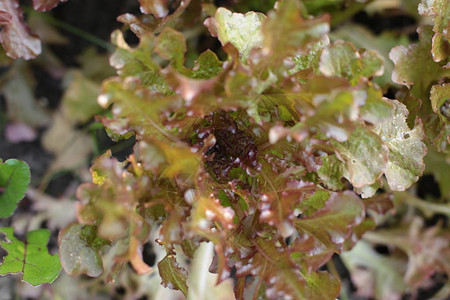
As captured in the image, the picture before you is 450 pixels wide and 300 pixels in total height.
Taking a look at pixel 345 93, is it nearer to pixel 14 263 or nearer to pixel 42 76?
pixel 14 263

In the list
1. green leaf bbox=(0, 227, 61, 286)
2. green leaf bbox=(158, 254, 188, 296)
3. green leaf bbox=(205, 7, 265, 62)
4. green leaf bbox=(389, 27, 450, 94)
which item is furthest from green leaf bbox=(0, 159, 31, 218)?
green leaf bbox=(389, 27, 450, 94)

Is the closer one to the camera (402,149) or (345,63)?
(345,63)

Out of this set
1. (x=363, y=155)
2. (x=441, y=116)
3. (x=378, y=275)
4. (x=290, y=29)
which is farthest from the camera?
(x=378, y=275)

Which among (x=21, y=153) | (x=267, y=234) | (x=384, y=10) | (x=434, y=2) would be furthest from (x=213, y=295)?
(x=384, y=10)

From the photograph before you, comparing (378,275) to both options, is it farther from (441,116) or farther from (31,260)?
(31,260)

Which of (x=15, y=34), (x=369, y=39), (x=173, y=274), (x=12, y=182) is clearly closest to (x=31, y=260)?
(x=12, y=182)

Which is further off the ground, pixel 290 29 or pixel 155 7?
pixel 290 29

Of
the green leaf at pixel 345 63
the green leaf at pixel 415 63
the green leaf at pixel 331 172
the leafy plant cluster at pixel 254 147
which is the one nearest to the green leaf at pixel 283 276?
the leafy plant cluster at pixel 254 147
